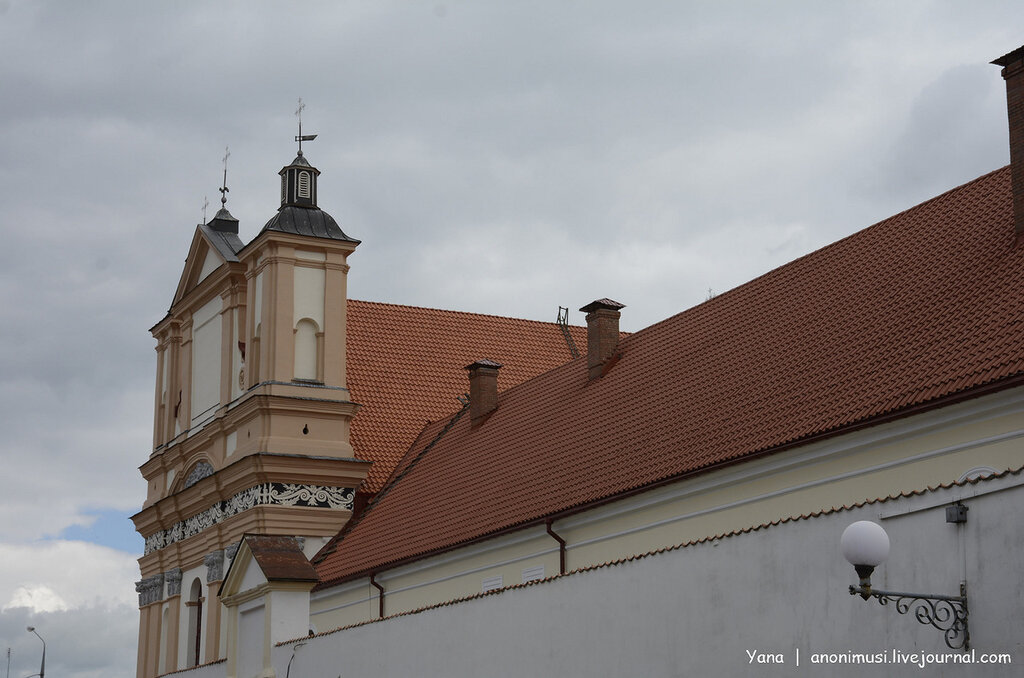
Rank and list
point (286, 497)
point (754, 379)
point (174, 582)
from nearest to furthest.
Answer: point (754, 379), point (286, 497), point (174, 582)

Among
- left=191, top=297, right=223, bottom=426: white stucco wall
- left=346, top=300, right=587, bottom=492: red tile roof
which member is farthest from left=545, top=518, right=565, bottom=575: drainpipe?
left=191, top=297, right=223, bottom=426: white stucco wall

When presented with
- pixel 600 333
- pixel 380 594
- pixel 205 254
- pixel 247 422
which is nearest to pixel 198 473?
pixel 247 422

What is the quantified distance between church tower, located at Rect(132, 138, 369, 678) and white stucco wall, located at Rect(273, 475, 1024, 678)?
603 inches

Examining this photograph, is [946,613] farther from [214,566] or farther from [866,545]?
[214,566]

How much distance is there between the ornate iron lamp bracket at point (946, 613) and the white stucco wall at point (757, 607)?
0.08 metres

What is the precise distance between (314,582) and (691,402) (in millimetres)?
6452

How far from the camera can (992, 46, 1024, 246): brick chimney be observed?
1958 cm

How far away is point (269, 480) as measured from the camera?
33.0 meters

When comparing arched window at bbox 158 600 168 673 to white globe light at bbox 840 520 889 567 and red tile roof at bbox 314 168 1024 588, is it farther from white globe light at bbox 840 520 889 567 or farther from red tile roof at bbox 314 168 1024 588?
white globe light at bbox 840 520 889 567

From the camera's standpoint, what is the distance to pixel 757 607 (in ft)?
41.6

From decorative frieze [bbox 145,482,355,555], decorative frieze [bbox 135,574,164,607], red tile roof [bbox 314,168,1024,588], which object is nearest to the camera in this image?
red tile roof [bbox 314,168,1024,588]

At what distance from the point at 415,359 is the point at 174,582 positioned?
7.97 m

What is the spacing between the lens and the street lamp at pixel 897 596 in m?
10.1

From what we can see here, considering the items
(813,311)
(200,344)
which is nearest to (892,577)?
(813,311)
